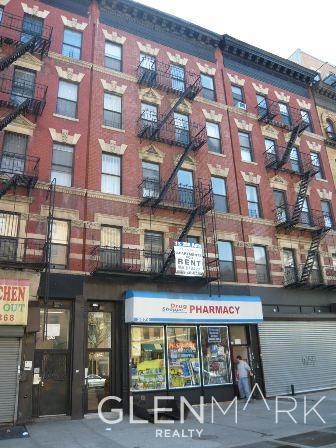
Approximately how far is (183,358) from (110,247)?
5.91 m

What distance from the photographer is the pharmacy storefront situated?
1612 cm

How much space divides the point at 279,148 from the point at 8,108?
52.9 ft

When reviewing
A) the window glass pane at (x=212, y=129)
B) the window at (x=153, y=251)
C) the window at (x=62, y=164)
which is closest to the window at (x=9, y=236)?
the window at (x=62, y=164)

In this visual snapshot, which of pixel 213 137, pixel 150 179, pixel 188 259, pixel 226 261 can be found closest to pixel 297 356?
pixel 226 261

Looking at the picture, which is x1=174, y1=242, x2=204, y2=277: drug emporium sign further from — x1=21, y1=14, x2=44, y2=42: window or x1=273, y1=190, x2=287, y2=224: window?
x1=21, y1=14, x2=44, y2=42: window

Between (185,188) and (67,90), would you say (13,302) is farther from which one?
(67,90)

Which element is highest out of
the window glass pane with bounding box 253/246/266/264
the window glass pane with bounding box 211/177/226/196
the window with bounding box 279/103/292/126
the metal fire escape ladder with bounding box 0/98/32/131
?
the window with bounding box 279/103/292/126

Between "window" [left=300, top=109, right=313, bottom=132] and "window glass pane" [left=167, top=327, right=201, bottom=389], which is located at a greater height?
"window" [left=300, top=109, right=313, bottom=132]

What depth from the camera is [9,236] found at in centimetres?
1550

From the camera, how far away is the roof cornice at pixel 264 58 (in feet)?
82.6

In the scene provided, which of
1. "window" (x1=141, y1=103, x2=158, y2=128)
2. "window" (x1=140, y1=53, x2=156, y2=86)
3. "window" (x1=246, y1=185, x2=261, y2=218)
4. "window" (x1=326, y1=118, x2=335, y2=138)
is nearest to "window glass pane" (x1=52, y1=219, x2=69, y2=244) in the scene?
"window" (x1=141, y1=103, x2=158, y2=128)

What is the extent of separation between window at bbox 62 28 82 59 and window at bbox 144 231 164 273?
10.1 metres

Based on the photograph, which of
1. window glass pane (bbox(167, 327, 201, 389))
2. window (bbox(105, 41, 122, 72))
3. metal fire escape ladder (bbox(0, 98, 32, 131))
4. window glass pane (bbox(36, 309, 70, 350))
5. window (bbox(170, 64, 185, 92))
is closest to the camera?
window glass pane (bbox(36, 309, 70, 350))

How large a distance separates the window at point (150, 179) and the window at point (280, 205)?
7.71m
